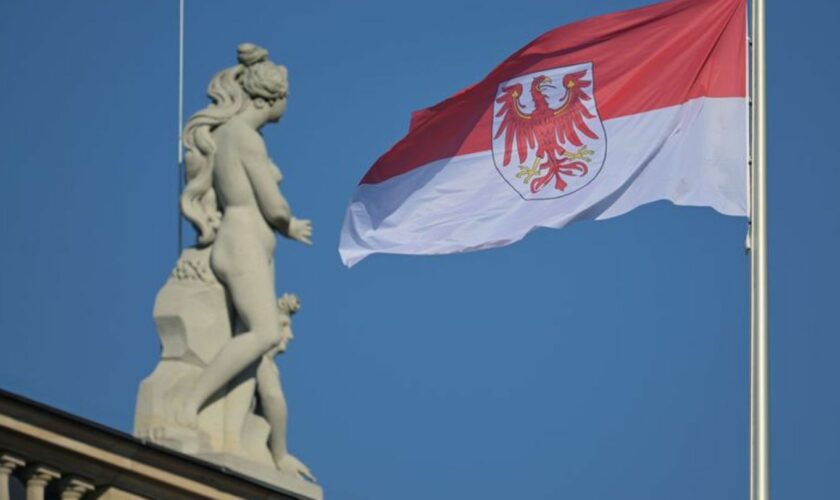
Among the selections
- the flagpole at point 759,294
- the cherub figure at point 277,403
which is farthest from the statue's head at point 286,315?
the flagpole at point 759,294

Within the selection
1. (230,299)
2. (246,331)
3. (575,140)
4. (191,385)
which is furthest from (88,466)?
(575,140)

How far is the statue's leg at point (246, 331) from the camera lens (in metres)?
38.2

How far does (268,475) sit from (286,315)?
5.96 ft

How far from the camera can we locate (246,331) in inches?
1522

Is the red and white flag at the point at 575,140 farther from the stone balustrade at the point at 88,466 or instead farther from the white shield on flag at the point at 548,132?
the stone balustrade at the point at 88,466

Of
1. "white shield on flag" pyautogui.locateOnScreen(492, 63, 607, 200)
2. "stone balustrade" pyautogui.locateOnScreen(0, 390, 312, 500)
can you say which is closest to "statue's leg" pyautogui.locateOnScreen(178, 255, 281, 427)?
"stone balustrade" pyautogui.locateOnScreen(0, 390, 312, 500)

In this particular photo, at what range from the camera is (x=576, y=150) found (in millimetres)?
44594

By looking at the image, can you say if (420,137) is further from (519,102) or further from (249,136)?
(249,136)

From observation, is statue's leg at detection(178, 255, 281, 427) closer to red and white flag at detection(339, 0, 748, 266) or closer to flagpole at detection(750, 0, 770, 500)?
flagpole at detection(750, 0, 770, 500)

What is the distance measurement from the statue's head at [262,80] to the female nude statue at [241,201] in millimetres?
11

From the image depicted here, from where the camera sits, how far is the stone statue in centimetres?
3822

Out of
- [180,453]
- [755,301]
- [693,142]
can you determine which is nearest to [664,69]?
[693,142]

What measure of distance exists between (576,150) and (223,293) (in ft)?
23.6

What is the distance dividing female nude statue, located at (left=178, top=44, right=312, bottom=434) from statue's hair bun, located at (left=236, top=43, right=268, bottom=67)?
1 cm
